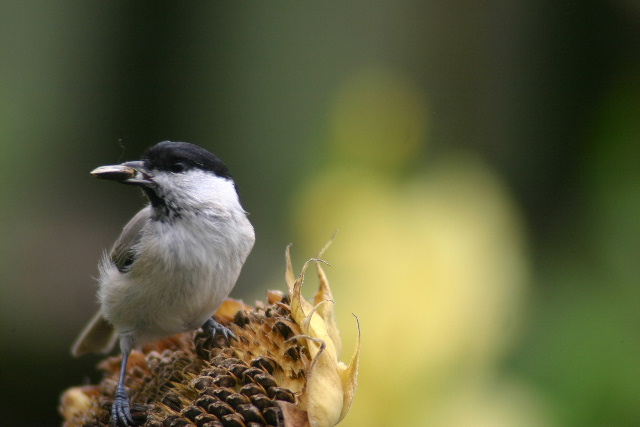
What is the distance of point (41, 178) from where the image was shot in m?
5.38

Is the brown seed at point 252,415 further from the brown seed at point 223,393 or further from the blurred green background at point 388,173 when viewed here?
the blurred green background at point 388,173

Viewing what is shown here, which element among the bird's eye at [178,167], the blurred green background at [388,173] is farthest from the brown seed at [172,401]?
the bird's eye at [178,167]

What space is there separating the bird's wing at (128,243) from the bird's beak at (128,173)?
18 centimetres

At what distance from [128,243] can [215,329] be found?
51 centimetres

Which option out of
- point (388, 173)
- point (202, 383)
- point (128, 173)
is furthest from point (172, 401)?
point (388, 173)

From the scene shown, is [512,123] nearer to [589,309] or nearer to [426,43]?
[426,43]

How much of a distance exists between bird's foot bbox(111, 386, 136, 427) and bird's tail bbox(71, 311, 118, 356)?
0.72 metres

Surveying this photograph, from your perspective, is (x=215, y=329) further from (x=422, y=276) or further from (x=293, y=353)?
(x=422, y=276)

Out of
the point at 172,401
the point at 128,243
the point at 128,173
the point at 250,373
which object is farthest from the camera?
the point at 128,243

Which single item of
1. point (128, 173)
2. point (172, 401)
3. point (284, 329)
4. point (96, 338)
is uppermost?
point (128, 173)

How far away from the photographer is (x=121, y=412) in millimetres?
1796

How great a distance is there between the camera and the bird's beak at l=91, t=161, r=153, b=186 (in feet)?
6.51

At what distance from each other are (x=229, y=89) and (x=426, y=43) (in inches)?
59.1

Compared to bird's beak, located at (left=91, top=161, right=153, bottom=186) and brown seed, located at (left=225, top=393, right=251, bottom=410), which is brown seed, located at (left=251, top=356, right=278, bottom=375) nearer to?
brown seed, located at (left=225, top=393, right=251, bottom=410)
